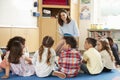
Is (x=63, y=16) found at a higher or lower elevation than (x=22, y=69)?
higher

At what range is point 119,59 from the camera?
15.5 ft

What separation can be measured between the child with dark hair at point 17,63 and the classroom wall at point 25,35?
8.26 feet

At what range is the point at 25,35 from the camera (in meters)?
6.27

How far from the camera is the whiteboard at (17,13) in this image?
19.7 feet

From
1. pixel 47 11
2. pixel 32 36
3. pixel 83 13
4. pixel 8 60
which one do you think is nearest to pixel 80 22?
pixel 83 13

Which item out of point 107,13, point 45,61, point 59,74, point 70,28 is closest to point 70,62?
point 59,74

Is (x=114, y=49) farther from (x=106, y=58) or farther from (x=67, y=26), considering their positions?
(x=67, y=26)

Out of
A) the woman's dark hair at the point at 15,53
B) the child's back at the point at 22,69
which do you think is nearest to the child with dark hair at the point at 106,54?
the child's back at the point at 22,69

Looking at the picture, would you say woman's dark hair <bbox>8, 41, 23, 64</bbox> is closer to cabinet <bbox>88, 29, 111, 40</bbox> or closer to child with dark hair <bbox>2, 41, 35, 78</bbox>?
child with dark hair <bbox>2, 41, 35, 78</bbox>

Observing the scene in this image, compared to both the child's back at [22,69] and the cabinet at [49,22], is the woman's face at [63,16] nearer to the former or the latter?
the child's back at [22,69]

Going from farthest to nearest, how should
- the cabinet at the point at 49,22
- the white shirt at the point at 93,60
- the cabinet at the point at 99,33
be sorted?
1. the cabinet at the point at 49,22
2. the cabinet at the point at 99,33
3. the white shirt at the point at 93,60

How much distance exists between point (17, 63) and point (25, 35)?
2956 mm

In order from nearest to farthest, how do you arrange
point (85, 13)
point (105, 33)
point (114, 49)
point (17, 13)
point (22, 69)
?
point (22, 69) < point (114, 49) < point (17, 13) < point (105, 33) < point (85, 13)

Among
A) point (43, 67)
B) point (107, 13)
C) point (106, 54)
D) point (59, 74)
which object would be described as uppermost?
point (107, 13)
